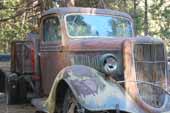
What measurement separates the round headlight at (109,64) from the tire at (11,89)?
4.24 metres

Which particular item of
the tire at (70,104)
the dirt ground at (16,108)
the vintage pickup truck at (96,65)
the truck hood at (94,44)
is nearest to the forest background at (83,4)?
the dirt ground at (16,108)

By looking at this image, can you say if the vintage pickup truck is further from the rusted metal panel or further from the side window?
the rusted metal panel

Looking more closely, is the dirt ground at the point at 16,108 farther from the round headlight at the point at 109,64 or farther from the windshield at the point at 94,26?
the round headlight at the point at 109,64

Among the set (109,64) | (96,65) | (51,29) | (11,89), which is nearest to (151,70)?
(109,64)

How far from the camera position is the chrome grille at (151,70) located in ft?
19.7

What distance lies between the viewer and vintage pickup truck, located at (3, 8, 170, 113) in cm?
575

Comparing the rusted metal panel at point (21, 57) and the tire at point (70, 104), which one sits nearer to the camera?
the tire at point (70, 104)

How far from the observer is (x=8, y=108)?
31.8 ft

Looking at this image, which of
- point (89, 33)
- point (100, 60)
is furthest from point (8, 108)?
point (100, 60)

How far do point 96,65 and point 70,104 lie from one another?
0.87 m

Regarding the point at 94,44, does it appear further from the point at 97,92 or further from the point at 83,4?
the point at 83,4

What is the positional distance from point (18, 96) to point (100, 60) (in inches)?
169

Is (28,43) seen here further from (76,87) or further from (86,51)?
(76,87)

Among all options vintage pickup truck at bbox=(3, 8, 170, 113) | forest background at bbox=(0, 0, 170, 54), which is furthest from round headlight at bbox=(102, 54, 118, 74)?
forest background at bbox=(0, 0, 170, 54)
